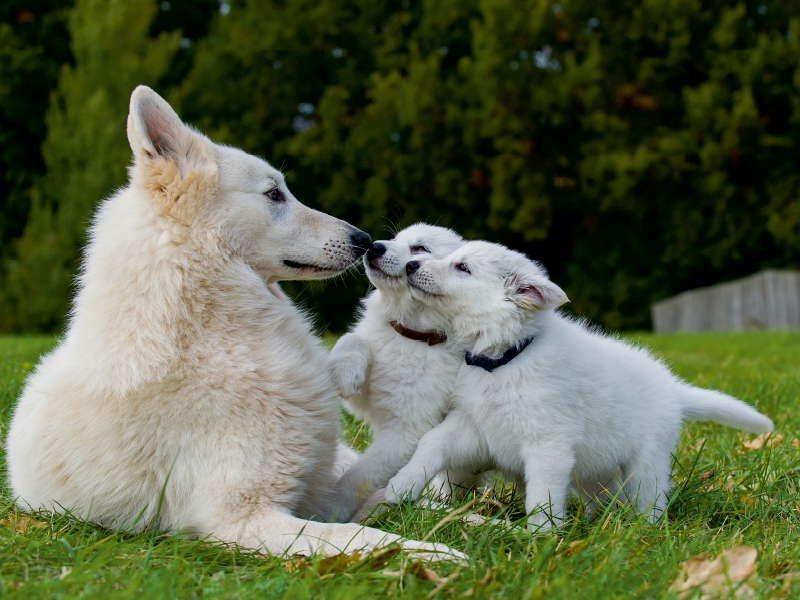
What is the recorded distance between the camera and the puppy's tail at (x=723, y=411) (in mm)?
3797

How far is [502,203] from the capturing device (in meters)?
17.6

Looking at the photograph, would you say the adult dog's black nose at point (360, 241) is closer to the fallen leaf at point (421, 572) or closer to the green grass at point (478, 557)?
the green grass at point (478, 557)

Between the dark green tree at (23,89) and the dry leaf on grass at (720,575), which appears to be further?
the dark green tree at (23,89)

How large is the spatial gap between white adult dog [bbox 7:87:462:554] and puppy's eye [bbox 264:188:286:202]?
10cm

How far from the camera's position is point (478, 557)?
2.52 m

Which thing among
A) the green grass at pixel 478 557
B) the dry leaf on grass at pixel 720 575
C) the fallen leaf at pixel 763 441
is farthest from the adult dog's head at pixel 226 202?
the fallen leaf at pixel 763 441

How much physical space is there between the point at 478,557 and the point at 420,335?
4.41 ft

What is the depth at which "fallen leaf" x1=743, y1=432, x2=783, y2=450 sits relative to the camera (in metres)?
4.21

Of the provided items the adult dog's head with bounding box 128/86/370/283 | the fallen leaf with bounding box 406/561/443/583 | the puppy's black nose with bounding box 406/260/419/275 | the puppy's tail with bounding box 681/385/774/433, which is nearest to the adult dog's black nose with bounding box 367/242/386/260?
the puppy's black nose with bounding box 406/260/419/275

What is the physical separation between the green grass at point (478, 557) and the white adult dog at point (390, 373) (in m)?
0.27

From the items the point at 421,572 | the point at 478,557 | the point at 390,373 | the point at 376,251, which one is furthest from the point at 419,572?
the point at 376,251

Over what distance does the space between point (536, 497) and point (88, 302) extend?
6.07 ft

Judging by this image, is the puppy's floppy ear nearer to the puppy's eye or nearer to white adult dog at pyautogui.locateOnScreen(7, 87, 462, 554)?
white adult dog at pyautogui.locateOnScreen(7, 87, 462, 554)

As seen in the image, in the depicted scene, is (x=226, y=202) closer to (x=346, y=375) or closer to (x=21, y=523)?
(x=346, y=375)
